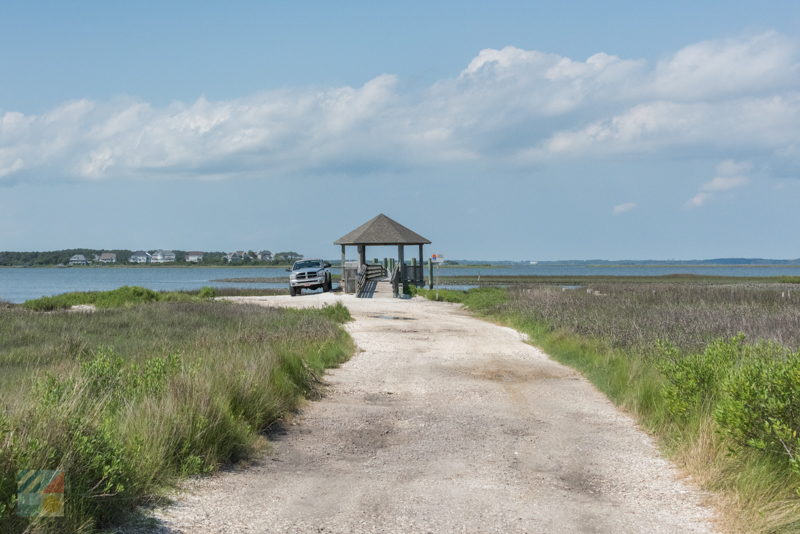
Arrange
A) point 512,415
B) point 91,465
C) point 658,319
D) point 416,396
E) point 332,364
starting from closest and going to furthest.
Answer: point 91,465, point 512,415, point 416,396, point 332,364, point 658,319

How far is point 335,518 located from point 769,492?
374cm

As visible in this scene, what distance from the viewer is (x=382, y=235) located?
4541cm

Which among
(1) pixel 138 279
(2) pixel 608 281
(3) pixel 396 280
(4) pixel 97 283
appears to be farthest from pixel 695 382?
(1) pixel 138 279

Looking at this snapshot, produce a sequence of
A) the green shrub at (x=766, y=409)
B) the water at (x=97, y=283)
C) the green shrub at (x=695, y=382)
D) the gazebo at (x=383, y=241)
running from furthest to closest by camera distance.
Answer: the water at (x=97, y=283)
the gazebo at (x=383, y=241)
the green shrub at (x=695, y=382)
the green shrub at (x=766, y=409)

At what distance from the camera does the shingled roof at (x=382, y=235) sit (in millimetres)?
45000

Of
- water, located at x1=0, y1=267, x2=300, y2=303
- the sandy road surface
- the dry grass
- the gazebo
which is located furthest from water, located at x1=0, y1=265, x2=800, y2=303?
the sandy road surface

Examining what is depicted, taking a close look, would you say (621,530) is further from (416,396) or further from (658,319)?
(658,319)

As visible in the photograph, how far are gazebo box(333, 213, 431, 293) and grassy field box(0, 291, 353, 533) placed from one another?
1024 inches

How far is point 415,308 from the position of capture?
33.4m

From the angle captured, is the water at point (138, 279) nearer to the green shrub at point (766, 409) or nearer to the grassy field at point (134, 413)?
the grassy field at point (134, 413)

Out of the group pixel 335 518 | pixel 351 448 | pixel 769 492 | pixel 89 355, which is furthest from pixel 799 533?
pixel 89 355

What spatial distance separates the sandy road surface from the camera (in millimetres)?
6375

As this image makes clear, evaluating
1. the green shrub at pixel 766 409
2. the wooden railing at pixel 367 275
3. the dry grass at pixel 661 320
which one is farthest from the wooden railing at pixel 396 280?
the green shrub at pixel 766 409

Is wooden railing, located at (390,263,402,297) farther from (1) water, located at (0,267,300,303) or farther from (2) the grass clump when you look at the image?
(1) water, located at (0,267,300,303)
